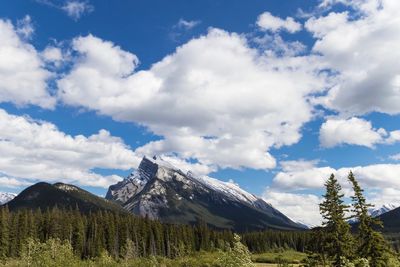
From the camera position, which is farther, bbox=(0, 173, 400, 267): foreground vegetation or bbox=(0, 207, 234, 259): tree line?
bbox=(0, 207, 234, 259): tree line

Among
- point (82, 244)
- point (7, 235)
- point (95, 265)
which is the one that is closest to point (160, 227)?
point (82, 244)

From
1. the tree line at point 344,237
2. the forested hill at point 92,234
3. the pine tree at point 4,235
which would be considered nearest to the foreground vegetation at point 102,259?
the tree line at point 344,237

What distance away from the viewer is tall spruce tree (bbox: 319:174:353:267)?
50688mm

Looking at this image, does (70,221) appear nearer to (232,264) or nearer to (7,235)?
(7,235)

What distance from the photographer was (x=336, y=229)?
5138 centimetres

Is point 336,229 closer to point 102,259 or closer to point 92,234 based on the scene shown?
point 102,259

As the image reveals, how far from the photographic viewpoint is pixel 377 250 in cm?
5281

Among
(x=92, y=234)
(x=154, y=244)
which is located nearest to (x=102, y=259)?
(x=92, y=234)

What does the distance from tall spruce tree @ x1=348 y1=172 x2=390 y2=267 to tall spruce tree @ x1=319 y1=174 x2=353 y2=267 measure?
2.74 m

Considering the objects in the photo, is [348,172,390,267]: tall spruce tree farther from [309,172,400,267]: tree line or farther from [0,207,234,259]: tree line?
[0,207,234,259]: tree line

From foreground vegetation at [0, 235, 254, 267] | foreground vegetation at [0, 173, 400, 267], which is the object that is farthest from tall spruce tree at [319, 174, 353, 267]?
foreground vegetation at [0, 235, 254, 267]

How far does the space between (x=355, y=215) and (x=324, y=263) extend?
7571 mm

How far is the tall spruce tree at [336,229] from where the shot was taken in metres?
50.7

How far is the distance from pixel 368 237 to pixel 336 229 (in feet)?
17.8
